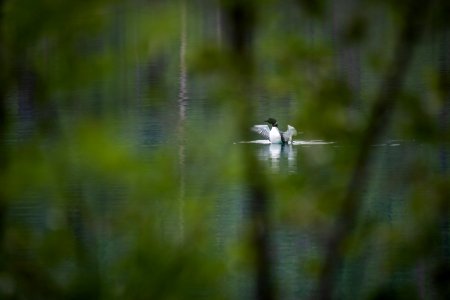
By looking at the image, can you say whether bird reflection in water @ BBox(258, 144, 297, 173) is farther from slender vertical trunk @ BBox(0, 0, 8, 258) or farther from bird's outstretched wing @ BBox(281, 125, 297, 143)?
slender vertical trunk @ BBox(0, 0, 8, 258)

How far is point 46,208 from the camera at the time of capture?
0.71m

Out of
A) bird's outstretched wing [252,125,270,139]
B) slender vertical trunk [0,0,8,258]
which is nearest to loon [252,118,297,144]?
bird's outstretched wing [252,125,270,139]

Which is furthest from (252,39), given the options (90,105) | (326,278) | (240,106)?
(326,278)

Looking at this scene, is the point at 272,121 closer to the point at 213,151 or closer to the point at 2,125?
the point at 213,151

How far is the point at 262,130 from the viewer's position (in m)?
0.84

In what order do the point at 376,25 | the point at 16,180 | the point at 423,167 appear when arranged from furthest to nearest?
1. the point at 423,167
2. the point at 376,25
3. the point at 16,180

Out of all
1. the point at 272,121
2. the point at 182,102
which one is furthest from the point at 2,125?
the point at 272,121

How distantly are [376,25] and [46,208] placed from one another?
15.9 inches

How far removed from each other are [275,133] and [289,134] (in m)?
0.04

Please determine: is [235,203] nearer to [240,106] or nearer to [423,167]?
[240,106]

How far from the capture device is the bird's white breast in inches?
34.4

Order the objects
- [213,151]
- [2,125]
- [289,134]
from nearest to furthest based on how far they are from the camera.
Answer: [2,125]
[213,151]
[289,134]

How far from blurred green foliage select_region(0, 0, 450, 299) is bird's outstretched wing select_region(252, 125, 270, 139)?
0.04 ft

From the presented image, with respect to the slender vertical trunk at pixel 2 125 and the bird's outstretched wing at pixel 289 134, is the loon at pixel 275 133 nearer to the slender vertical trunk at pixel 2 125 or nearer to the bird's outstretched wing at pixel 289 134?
the bird's outstretched wing at pixel 289 134
